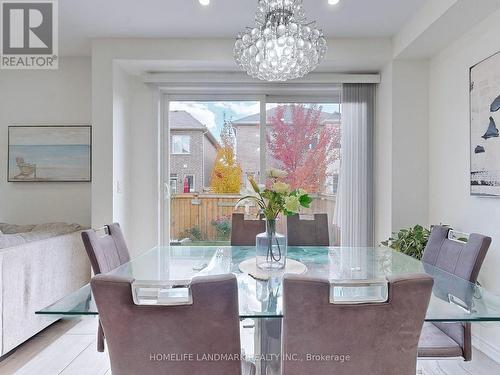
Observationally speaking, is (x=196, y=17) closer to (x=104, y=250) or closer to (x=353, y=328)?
(x=104, y=250)

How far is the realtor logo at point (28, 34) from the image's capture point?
2.76 meters

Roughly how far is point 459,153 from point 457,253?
1.36 meters

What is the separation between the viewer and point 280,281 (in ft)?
5.34

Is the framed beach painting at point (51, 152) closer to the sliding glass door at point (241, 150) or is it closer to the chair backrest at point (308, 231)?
the sliding glass door at point (241, 150)

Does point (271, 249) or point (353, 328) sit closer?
point (353, 328)

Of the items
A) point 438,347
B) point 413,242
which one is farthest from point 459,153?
point 438,347

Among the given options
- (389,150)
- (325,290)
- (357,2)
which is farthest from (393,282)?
(389,150)

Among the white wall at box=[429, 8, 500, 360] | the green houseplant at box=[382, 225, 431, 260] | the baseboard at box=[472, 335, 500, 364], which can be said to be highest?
the white wall at box=[429, 8, 500, 360]

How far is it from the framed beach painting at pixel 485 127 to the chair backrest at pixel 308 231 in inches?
44.4

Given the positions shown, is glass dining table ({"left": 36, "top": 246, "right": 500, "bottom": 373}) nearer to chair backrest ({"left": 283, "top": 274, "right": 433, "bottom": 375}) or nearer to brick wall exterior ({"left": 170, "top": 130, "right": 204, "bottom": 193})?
chair backrest ({"left": 283, "top": 274, "right": 433, "bottom": 375})

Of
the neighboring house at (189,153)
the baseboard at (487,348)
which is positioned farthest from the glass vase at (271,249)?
the neighboring house at (189,153)

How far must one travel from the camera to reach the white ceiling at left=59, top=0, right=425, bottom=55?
2.67 metres

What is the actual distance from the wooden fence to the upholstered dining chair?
1.70 m

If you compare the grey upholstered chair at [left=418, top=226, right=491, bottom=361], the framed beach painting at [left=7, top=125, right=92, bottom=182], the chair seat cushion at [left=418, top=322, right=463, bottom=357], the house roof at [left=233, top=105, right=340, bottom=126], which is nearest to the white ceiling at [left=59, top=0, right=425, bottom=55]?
the house roof at [left=233, top=105, right=340, bottom=126]
